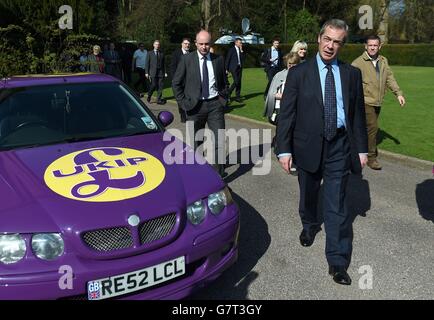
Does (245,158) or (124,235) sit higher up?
(124,235)

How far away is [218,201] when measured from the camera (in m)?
3.30

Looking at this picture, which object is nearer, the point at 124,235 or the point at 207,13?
the point at 124,235

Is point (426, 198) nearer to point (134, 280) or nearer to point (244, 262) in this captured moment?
point (244, 262)

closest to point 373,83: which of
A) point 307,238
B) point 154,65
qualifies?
point 307,238

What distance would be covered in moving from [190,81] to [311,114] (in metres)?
2.43

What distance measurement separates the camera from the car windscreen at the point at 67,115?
3865mm

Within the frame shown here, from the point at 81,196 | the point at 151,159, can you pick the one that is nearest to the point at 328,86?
the point at 151,159

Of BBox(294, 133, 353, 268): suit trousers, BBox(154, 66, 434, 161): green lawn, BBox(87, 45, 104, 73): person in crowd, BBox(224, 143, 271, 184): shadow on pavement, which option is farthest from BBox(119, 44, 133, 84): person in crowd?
BBox(294, 133, 353, 268): suit trousers

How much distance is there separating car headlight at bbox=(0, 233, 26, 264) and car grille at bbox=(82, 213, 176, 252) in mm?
345

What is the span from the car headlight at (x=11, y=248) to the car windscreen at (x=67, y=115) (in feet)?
4.17

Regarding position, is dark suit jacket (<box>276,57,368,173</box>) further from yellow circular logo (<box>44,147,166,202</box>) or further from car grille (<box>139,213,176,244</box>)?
car grille (<box>139,213,176,244</box>)

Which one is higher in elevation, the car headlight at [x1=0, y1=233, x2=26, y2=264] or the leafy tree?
the leafy tree

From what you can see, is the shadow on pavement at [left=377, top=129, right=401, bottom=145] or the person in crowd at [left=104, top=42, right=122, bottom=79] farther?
the person in crowd at [left=104, top=42, right=122, bottom=79]

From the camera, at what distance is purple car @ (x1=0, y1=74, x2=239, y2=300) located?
2.64 metres
